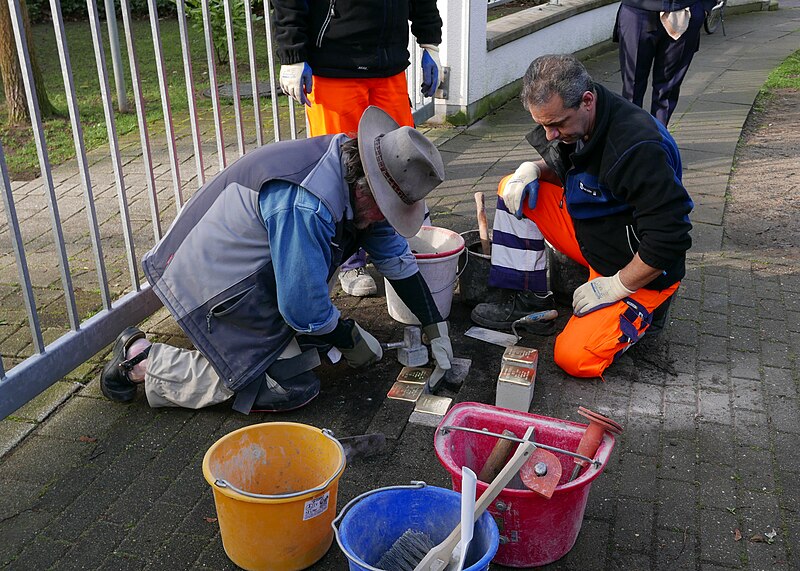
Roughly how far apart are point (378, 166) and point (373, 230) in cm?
57

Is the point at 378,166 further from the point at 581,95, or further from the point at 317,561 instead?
the point at 317,561

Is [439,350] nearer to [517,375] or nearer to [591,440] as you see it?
[517,375]

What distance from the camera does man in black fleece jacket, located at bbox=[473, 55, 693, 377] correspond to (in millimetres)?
3445

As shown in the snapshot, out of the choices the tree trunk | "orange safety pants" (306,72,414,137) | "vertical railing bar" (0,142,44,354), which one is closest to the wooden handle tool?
"orange safety pants" (306,72,414,137)

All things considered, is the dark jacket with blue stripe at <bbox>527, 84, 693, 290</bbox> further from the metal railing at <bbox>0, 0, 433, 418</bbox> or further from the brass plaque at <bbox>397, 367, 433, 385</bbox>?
the metal railing at <bbox>0, 0, 433, 418</bbox>

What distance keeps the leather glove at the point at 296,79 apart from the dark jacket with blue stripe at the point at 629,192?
57.3 inches

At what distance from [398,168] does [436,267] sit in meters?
1.04

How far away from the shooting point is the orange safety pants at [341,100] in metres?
4.50

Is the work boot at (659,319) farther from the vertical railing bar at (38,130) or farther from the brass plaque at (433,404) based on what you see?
the vertical railing bar at (38,130)

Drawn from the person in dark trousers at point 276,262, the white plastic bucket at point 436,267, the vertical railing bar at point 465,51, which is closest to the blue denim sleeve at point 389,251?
the person in dark trousers at point 276,262

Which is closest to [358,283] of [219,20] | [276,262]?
[276,262]

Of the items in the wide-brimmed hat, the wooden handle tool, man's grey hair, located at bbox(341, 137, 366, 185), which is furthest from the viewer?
the wooden handle tool

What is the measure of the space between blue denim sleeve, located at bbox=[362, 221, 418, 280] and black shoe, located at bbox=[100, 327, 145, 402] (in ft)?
3.79

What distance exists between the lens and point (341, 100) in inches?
177
